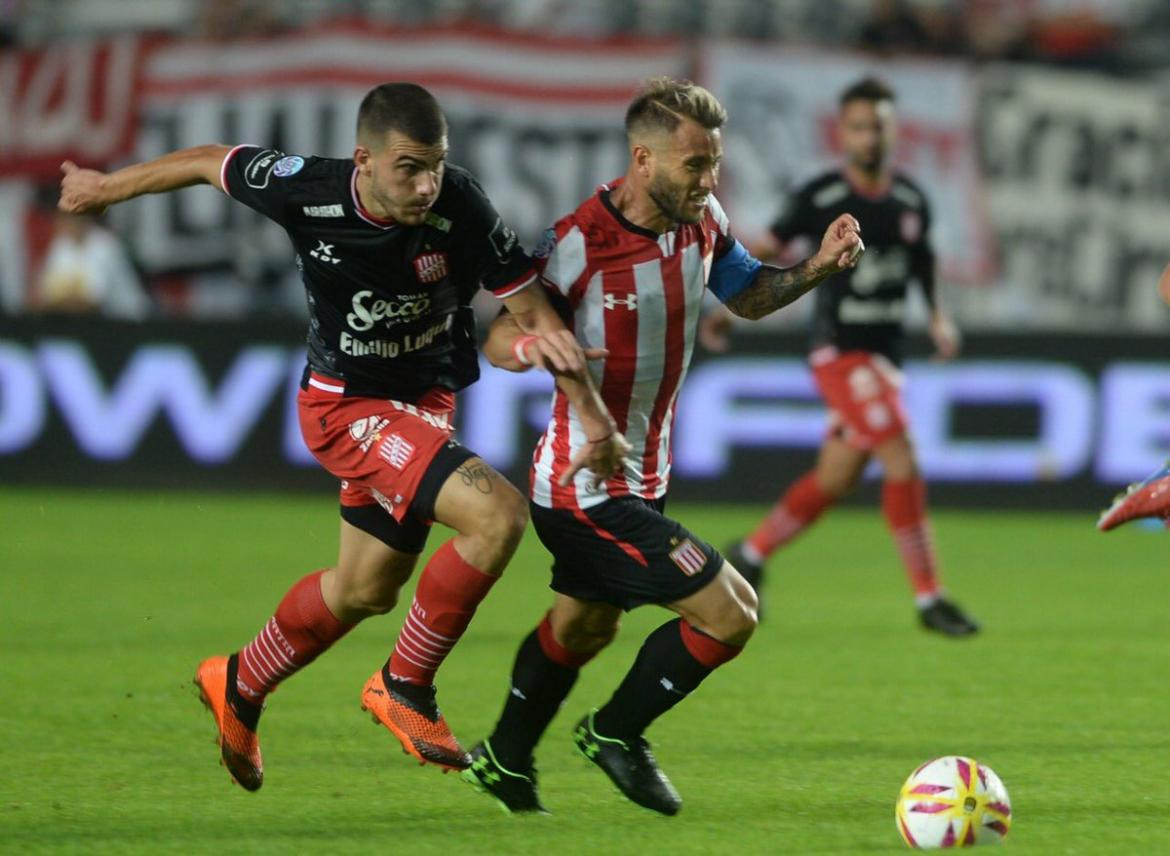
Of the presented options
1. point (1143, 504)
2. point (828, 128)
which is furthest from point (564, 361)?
point (828, 128)

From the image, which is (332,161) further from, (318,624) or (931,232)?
(931,232)

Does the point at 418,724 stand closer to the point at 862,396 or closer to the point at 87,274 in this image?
the point at 862,396

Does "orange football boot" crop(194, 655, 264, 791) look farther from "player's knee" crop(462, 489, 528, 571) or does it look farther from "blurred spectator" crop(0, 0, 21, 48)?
"blurred spectator" crop(0, 0, 21, 48)

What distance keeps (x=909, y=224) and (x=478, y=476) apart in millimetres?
4134

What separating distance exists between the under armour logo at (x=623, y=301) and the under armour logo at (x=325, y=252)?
2.38ft

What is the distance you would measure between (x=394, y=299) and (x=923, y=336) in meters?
7.89

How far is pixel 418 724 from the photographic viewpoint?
4809mm

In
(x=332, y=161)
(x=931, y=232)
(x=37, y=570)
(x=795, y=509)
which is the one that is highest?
(x=332, y=161)

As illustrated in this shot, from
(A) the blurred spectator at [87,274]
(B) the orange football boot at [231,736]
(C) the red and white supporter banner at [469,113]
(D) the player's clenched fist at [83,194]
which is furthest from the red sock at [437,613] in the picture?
(C) the red and white supporter banner at [469,113]

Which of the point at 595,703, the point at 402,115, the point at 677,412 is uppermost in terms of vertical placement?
the point at 402,115

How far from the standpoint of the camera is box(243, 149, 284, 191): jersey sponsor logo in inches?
195

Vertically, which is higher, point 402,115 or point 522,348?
point 402,115

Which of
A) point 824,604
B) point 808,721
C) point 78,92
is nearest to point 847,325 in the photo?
point 824,604

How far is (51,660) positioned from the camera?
705 centimetres
